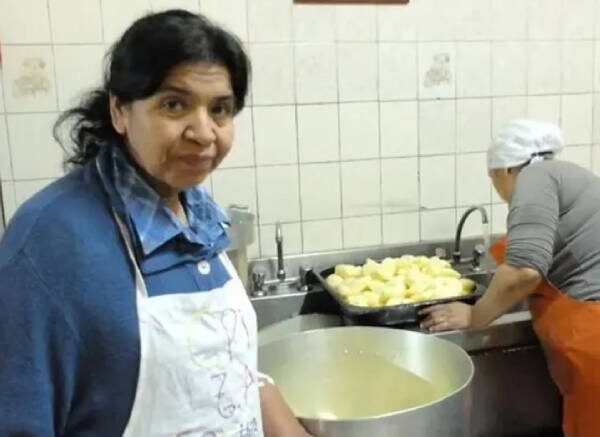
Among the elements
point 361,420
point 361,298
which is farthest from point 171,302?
point 361,298

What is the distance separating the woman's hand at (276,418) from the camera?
957 mm

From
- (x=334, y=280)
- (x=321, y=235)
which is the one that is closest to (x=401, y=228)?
(x=321, y=235)

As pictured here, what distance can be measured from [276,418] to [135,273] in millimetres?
375

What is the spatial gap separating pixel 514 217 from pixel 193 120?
88cm

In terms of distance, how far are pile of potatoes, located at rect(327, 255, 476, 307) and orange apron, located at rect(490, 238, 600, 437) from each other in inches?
7.8

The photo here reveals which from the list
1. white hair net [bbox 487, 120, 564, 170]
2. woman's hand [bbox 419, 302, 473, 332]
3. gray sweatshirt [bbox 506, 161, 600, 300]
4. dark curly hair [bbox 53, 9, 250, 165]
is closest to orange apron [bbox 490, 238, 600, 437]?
gray sweatshirt [bbox 506, 161, 600, 300]

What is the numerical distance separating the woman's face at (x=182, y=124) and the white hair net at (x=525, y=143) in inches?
35.3

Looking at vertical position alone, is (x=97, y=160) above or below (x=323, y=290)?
above

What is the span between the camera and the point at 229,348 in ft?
2.60

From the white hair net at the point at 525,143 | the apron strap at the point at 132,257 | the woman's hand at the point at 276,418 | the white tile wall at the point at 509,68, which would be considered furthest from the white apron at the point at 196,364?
the white tile wall at the point at 509,68

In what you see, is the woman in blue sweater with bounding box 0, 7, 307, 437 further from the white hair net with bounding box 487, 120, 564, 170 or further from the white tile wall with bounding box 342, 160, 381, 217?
the white tile wall with bounding box 342, 160, 381, 217

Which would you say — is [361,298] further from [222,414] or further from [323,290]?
[222,414]

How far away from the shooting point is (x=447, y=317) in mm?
1438

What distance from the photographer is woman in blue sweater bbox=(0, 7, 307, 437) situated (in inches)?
25.5
